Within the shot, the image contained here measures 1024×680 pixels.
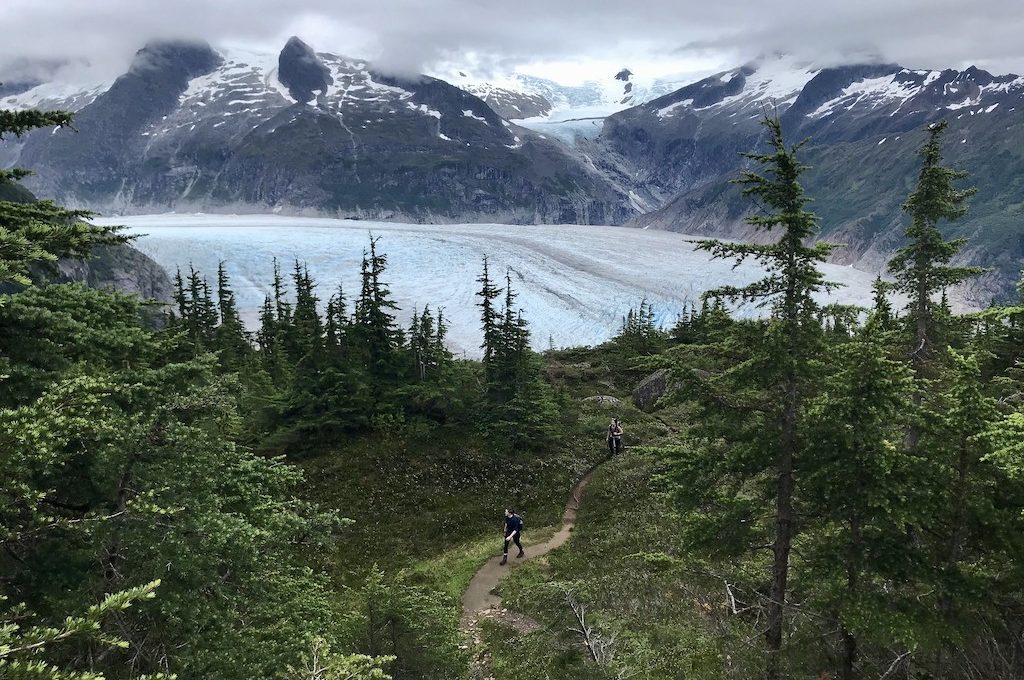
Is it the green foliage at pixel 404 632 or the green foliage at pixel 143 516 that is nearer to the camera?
the green foliage at pixel 143 516

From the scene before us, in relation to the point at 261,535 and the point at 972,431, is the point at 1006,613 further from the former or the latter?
the point at 261,535

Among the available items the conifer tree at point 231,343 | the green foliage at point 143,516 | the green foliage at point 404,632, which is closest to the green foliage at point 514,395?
the conifer tree at point 231,343

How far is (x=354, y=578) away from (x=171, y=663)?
1384 centimetres

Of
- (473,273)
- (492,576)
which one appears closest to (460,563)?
(492,576)

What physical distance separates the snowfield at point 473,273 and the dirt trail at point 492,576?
177 feet

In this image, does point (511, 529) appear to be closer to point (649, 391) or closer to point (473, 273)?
point (649, 391)

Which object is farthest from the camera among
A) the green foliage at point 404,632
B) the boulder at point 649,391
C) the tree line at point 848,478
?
the boulder at point 649,391

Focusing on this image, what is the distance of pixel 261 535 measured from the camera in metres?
8.30

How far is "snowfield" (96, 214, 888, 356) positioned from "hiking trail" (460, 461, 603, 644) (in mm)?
54776

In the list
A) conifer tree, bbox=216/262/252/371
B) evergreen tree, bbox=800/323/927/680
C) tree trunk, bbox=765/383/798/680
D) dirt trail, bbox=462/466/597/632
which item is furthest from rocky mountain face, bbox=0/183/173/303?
evergreen tree, bbox=800/323/927/680

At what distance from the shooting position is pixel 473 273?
10388cm

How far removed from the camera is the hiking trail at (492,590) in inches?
655

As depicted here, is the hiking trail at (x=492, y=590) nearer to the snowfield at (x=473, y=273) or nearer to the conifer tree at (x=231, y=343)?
the conifer tree at (x=231, y=343)

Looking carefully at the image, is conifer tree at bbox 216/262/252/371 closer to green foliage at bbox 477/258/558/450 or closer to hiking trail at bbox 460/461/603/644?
green foliage at bbox 477/258/558/450
